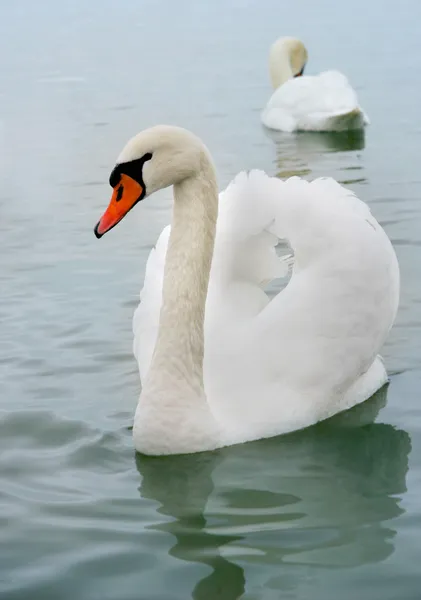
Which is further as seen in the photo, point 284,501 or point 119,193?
point 119,193

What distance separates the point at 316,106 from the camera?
579 inches

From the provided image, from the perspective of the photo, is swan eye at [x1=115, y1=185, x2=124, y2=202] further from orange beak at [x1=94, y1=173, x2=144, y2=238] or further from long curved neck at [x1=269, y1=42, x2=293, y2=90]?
long curved neck at [x1=269, y1=42, x2=293, y2=90]

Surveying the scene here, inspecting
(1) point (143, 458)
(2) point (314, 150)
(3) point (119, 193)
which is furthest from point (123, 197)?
(2) point (314, 150)

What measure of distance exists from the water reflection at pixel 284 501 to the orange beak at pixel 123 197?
3.29 feet

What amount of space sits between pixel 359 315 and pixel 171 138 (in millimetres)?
1115

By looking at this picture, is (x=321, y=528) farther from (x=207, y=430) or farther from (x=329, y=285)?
(x=329, y=285)

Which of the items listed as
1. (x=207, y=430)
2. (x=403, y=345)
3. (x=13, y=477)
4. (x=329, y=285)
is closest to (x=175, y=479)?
(x=207, y=430)

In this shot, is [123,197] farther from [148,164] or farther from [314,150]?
[314,150]

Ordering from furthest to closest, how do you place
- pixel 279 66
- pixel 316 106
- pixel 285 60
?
pixel 285 60 → pixel 279 66 → pixel 316 106

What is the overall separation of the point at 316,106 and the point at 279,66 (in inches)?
96.2

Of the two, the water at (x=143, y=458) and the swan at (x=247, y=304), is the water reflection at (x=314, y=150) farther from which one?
the swan at (x=247, y=304)

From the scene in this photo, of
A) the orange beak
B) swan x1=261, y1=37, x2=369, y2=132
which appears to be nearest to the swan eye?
the orange beak

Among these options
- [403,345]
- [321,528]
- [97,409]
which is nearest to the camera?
[321,528]

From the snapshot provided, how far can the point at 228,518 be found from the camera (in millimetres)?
4684
